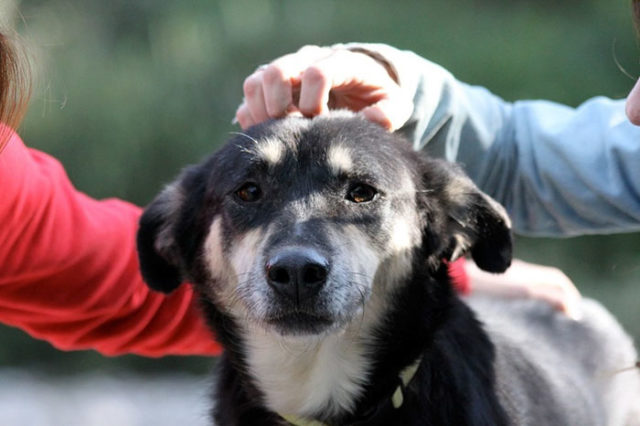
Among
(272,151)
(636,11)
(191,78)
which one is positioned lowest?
(191,78)

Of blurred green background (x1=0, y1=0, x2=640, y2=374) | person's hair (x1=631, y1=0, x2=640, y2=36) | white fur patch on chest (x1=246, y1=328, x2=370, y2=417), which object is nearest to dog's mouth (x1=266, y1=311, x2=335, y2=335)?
white fur patch on chest (x1=246, y1=328, x2=370, y2=417)

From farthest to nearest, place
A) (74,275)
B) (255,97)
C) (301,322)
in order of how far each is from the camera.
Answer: (74,275)
(255,97)
(301,322)

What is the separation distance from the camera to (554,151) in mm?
3219

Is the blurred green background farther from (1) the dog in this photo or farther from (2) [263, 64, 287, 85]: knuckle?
(2) [263, 64, 287, 85]: knuckle

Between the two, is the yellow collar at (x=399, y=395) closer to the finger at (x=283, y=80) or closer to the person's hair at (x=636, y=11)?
the finger at (x=283, y=80)

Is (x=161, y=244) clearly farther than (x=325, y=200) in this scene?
Yes

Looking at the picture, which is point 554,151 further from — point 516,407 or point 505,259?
point 516,407

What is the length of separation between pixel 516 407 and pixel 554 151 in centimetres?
87

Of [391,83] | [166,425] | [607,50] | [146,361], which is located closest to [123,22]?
[146,361]

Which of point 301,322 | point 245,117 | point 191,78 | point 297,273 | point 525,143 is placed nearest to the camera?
point 297,273

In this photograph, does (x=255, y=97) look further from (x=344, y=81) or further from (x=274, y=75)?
(x=344, y=81)

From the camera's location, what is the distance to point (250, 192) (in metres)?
2.81

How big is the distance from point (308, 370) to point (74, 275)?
88 cm

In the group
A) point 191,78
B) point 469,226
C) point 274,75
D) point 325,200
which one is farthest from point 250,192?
point 191,78
